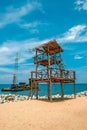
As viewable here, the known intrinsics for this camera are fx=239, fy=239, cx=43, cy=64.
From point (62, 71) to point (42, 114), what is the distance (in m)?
10.8

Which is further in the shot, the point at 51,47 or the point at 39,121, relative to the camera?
the point at 51,47

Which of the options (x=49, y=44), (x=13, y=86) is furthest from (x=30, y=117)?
(x=13, y=86)

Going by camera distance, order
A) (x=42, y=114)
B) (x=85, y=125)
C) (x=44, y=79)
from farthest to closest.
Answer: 1. (x=44, y=79)
2. (x=42, y=114)
3. (x=85, y=125)

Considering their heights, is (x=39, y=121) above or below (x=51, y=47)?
below

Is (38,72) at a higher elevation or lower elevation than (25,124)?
higher

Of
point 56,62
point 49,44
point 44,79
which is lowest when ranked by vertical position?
point 44,79

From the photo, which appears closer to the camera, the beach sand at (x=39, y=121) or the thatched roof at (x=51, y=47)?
the beach sand at (x=39, y=121)

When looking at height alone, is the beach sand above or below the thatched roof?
below

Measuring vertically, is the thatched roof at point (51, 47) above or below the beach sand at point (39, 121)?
above

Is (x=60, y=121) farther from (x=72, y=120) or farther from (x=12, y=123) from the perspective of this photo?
(x=12, y=123)

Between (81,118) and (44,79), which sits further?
(44,79)

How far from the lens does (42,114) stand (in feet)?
62.8

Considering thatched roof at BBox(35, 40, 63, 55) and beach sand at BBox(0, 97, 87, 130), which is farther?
thatched roof at BBox(35, 40, 63, 55)

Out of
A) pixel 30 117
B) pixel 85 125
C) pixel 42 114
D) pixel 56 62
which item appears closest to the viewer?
pixel 85 125
